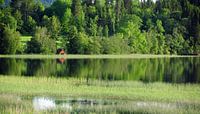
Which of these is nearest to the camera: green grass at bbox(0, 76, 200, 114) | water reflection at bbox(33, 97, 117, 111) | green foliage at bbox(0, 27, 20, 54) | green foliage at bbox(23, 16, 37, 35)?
green grass at bbox(0, 76, 200, 114)

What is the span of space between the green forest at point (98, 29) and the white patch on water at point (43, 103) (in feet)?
258

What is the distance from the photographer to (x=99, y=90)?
119ft

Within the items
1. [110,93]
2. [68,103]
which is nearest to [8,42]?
[110,93]

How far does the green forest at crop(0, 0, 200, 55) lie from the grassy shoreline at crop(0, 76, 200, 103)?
69.4m

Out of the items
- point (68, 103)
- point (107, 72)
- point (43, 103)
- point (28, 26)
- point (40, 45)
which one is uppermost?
point (28, 26)

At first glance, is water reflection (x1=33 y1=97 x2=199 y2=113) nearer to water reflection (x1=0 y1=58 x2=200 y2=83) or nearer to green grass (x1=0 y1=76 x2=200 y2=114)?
green grass (x1=0 y1=76 x2=200 y2=114)

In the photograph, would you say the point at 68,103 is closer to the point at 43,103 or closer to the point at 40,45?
the point at 43,103

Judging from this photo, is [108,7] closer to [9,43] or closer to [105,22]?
[105,22]

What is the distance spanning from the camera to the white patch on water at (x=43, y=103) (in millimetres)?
26567

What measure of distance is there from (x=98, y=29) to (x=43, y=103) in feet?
413

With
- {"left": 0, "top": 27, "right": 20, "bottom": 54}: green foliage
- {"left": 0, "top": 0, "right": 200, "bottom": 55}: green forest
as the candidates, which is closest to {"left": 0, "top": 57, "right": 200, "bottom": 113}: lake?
→ {"left": 0, "top": 27, "right": 20, "bottom": 54}: green foliage

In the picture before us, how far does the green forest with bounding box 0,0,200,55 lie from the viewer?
11761cm

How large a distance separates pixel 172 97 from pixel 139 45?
11093cm

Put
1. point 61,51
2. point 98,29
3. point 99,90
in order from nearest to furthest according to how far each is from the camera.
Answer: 1. point 99,90
2. point 61,51
3. point 98,29
